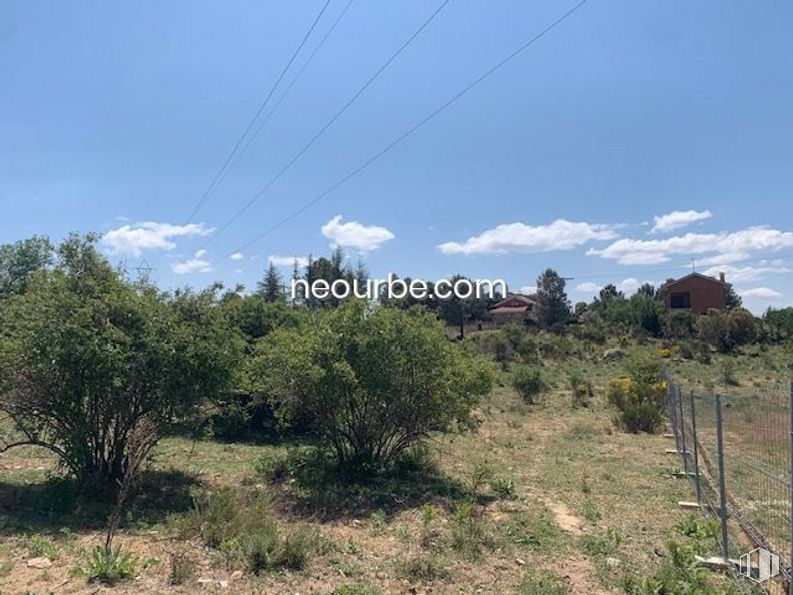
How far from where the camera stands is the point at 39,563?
5.94m

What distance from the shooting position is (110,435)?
905 cm

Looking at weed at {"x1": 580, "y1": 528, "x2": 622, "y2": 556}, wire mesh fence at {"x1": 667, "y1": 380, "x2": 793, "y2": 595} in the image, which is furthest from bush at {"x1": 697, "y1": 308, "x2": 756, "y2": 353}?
weed at {"x1": 580, "y1": 528, "x2": 622, "y2": 556}

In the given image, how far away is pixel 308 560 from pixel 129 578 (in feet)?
5.34

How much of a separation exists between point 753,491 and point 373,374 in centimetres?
588

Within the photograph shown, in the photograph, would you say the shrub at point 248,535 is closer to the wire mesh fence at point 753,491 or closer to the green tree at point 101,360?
the green tree at point 101,360

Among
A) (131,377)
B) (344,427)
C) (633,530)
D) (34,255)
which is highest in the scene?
(34,255)

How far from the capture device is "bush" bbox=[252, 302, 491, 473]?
9391mm

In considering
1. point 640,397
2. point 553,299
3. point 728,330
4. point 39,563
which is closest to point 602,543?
point 39,563

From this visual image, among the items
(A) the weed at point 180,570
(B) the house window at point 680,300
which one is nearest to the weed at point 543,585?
(A) the weed at point 180,570

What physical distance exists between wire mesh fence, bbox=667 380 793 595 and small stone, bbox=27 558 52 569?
6387mm

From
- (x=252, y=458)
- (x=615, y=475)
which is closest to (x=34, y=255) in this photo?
(x=252, y=458)

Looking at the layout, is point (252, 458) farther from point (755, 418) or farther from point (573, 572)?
point (755, 418)

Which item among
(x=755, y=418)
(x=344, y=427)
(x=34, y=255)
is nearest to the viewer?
(x=344, y=427)

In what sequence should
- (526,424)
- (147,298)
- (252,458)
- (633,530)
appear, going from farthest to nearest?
(526,424) < (252,458) < (147,298) < (633,530)
